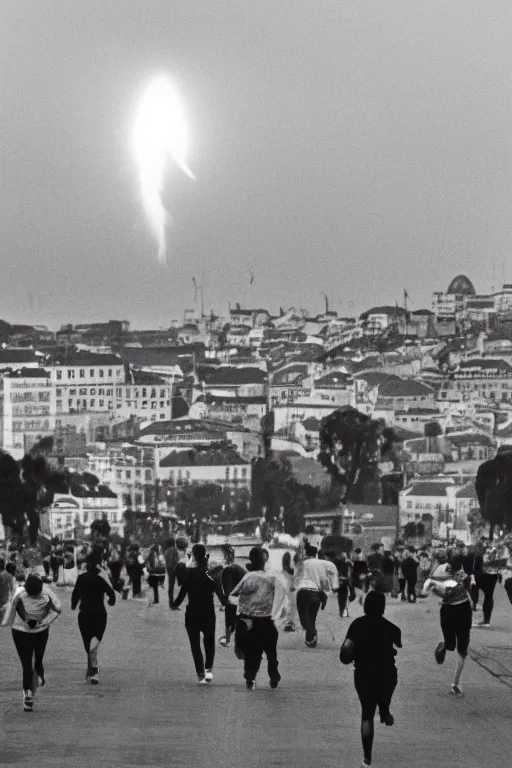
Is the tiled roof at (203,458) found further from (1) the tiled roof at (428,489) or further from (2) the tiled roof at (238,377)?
(2) the tiled roof at (238,377)

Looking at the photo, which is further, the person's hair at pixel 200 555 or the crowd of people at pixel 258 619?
the person's hair at pixel 200 555

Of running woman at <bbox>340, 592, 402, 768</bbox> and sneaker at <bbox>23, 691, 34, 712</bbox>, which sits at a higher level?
running woman at <bbox>340, 592, 402, 768</bbox>

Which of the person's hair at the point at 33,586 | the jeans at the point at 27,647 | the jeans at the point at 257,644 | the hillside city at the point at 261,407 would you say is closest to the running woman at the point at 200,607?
the jeans at the point at 257,644

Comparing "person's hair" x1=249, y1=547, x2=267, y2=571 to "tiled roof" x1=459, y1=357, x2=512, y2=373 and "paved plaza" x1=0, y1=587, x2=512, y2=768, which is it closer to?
"paved plaza" x1=0, y1=587, x2=512, y2=768

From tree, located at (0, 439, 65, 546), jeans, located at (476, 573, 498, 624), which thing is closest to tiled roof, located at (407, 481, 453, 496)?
tree, located at (0, 439, 65, 546)

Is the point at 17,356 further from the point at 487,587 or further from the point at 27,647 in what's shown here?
the point at 27,647

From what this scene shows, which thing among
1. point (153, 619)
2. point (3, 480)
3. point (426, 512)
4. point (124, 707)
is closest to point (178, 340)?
point (426, 512)

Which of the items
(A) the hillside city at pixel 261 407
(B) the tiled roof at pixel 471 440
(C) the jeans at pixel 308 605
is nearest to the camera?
(C) the jeans at pixel 308 605
